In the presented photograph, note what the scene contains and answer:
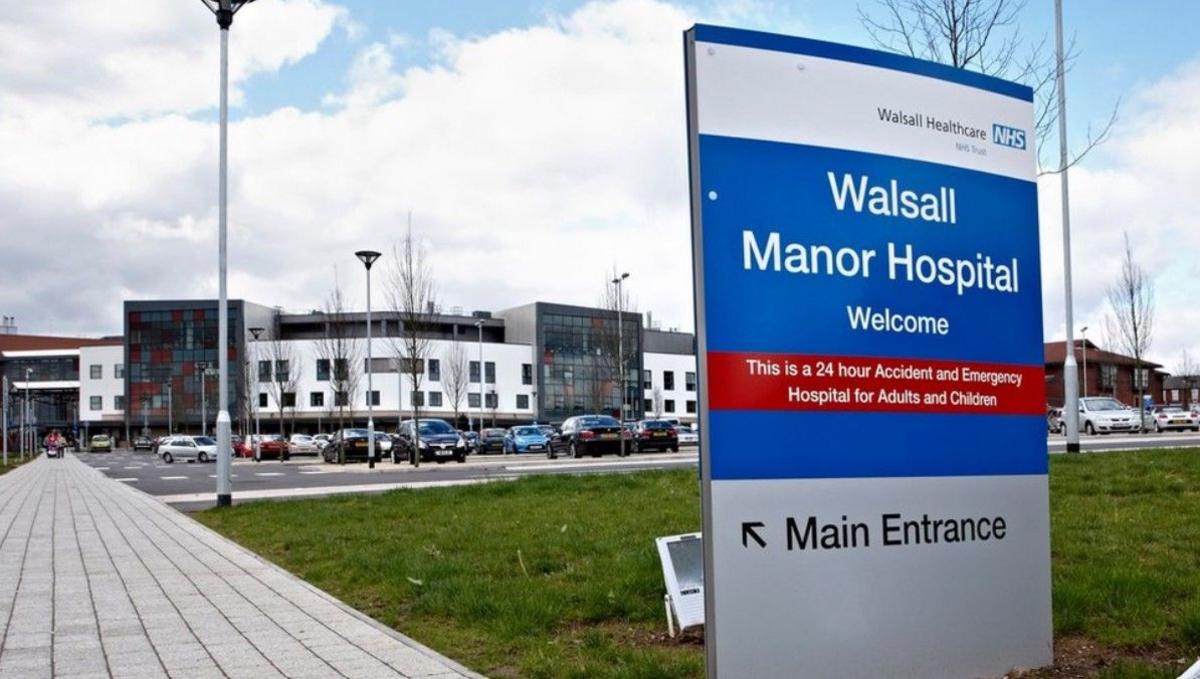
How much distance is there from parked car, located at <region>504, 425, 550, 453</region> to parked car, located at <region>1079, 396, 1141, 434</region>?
945 inches

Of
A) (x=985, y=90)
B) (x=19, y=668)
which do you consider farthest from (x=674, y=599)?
(x=19, y=668)

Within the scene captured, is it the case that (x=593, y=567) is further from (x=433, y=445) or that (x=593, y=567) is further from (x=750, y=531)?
(x=433, y=445)

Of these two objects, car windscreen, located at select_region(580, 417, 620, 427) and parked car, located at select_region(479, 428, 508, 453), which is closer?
car windscreen, located at select_region(580, 417, 620, 427)

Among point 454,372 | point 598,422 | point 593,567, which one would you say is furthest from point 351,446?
point 454,372

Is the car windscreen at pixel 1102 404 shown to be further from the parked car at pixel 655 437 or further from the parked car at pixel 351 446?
the parked car at pixel 351 446

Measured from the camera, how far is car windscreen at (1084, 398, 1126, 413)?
45.4 metres

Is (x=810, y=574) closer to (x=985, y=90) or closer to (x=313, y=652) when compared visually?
(x=985, y=90)

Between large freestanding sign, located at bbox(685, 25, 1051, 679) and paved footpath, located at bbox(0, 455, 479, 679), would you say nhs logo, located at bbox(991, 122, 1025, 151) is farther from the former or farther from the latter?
paved footpath, located at bbox(0, 455, 479, 679)

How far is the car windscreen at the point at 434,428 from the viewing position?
134 feet

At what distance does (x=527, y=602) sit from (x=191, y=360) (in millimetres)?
108410

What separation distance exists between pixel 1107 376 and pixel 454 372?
2501 inches

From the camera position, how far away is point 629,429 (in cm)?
4259

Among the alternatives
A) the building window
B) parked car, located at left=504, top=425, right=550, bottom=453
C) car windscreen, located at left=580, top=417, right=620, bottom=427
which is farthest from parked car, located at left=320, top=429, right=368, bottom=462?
the building window

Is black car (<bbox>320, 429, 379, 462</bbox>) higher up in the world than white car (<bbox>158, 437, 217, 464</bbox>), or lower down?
higher up
